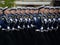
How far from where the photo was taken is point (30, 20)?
1.86m

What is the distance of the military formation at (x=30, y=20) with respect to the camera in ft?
6.02

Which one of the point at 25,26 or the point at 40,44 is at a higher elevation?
the point at 25,26

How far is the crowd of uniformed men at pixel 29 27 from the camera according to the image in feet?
6.01

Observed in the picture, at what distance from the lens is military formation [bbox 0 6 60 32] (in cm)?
183

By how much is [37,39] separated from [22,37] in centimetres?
16

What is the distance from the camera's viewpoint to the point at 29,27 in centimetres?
Answer: 186

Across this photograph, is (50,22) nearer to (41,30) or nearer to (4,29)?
(41,30)

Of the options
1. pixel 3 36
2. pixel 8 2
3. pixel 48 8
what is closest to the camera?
pixel 3 36

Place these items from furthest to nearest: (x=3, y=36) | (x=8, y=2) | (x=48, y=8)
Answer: (x=8, y=2) → (x=48, y=8) → (x=3, y=36)

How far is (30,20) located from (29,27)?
7 cm

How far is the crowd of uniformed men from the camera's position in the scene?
1.83m

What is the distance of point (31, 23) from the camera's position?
6.11ft

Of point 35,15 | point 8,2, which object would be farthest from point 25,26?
point 8,2

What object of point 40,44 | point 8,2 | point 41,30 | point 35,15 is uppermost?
point 35,15
